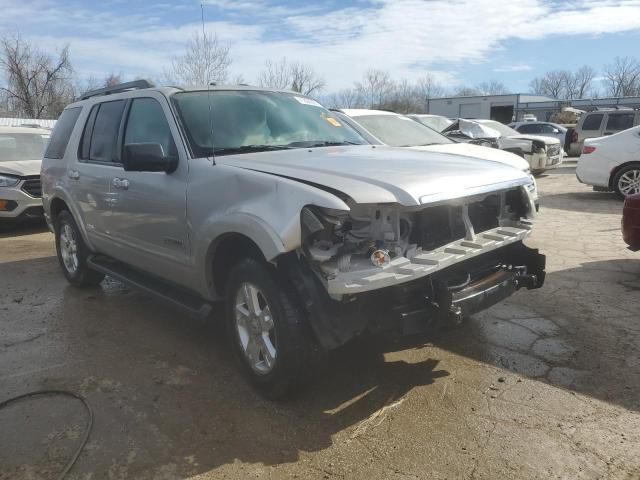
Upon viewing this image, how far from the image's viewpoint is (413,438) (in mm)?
2867

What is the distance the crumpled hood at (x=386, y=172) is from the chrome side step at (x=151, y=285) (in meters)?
1.01

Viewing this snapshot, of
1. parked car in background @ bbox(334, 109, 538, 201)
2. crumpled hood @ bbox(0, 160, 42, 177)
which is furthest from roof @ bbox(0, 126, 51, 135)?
parked car in background @ bbox(334, 109, 538, 201)

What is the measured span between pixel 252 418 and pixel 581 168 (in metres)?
9.76

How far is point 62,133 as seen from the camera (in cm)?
582

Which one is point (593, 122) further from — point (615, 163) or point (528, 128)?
point (615, 163)

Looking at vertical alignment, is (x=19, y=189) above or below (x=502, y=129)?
below

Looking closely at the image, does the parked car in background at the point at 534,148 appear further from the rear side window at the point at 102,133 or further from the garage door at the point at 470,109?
the garage door at the point at 470,109

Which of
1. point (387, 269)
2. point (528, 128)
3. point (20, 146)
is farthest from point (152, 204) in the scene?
point (528, 128)

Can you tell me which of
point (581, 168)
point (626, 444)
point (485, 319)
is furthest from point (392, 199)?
point (581, 168)

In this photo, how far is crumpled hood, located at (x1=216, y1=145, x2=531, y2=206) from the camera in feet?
9.43

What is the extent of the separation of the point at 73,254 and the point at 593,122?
18.1 m

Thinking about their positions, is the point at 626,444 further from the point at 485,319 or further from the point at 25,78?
the point at 25,78

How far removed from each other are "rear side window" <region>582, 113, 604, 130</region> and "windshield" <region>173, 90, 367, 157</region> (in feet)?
55.7

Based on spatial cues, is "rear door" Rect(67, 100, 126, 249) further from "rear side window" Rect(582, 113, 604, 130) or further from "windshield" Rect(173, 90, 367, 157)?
"rear side window" Rect(582, 113, 604, 130)
